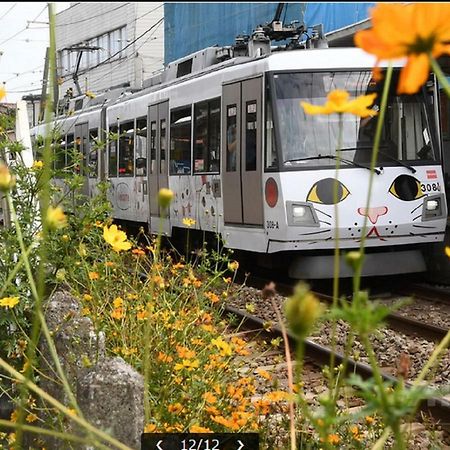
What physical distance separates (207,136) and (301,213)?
8.17ft

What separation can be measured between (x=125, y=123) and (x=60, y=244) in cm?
1170

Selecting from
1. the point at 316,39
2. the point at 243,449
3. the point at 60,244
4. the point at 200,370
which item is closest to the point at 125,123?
the point at 316,39

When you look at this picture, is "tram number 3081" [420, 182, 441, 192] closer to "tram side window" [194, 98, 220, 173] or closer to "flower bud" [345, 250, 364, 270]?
"tram side window" [194, 98, 220, 173]

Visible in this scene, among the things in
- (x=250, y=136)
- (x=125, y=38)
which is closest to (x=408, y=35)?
(x=250, y=136)

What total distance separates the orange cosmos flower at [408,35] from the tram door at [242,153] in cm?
905

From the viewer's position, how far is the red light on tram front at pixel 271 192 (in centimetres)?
977

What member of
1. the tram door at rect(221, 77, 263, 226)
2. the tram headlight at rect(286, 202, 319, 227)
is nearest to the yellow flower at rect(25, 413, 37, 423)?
the tram headlight at rect(286, 202, 319, 227)

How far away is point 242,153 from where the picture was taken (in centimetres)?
1054

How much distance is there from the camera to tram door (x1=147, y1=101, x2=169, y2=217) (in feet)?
44.1

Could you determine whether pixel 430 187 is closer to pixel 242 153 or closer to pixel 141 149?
pixel 242 153

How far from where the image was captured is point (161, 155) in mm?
13672

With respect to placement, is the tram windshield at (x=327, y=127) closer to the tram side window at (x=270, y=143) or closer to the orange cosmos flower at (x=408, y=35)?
the tram side window at (x=270, y=143)

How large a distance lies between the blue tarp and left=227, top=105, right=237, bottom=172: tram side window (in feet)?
33.5

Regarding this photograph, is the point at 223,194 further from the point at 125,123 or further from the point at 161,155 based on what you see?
the point at 125,123
